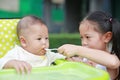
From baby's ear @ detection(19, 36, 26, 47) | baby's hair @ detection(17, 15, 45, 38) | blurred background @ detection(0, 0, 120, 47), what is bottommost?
blurred background @ detection(0, 0, 120, 47)

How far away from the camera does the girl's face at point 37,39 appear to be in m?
2.43

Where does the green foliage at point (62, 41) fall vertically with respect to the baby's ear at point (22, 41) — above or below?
below

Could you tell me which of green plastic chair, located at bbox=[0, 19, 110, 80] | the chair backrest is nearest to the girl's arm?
green plastic chair, located at bbox=[0, 19, 110, 80]

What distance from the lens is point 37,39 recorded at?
→ 7.98 feet

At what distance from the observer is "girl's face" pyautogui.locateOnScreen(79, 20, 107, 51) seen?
2.43 m

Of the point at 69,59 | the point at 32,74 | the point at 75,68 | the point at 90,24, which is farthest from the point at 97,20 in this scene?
the point at 32,74

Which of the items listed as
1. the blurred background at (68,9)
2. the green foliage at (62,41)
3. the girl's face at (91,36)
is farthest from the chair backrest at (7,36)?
the blurred background at (68,9)

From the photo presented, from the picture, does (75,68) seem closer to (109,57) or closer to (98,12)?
(109,57)

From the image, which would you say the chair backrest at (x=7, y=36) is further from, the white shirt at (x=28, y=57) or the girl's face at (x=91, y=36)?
the girl's face at (x=91, y=36)

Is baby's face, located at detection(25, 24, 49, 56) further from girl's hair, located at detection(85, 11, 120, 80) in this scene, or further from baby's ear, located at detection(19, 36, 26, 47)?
girl's hair, located at detection(85, 11, 120, 80)

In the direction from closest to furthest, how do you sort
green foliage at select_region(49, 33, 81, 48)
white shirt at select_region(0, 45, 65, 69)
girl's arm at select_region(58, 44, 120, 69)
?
girl's arm at select_region(58, 44, 120, 69), white shirt at select_region(0, 45, 65, 69), green foliage at select_region(49, 33, 81, 48)

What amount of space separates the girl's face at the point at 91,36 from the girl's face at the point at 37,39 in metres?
0.23

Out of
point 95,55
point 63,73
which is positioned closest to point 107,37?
point 95,55

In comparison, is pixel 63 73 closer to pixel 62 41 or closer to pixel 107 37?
pixel 107 37
